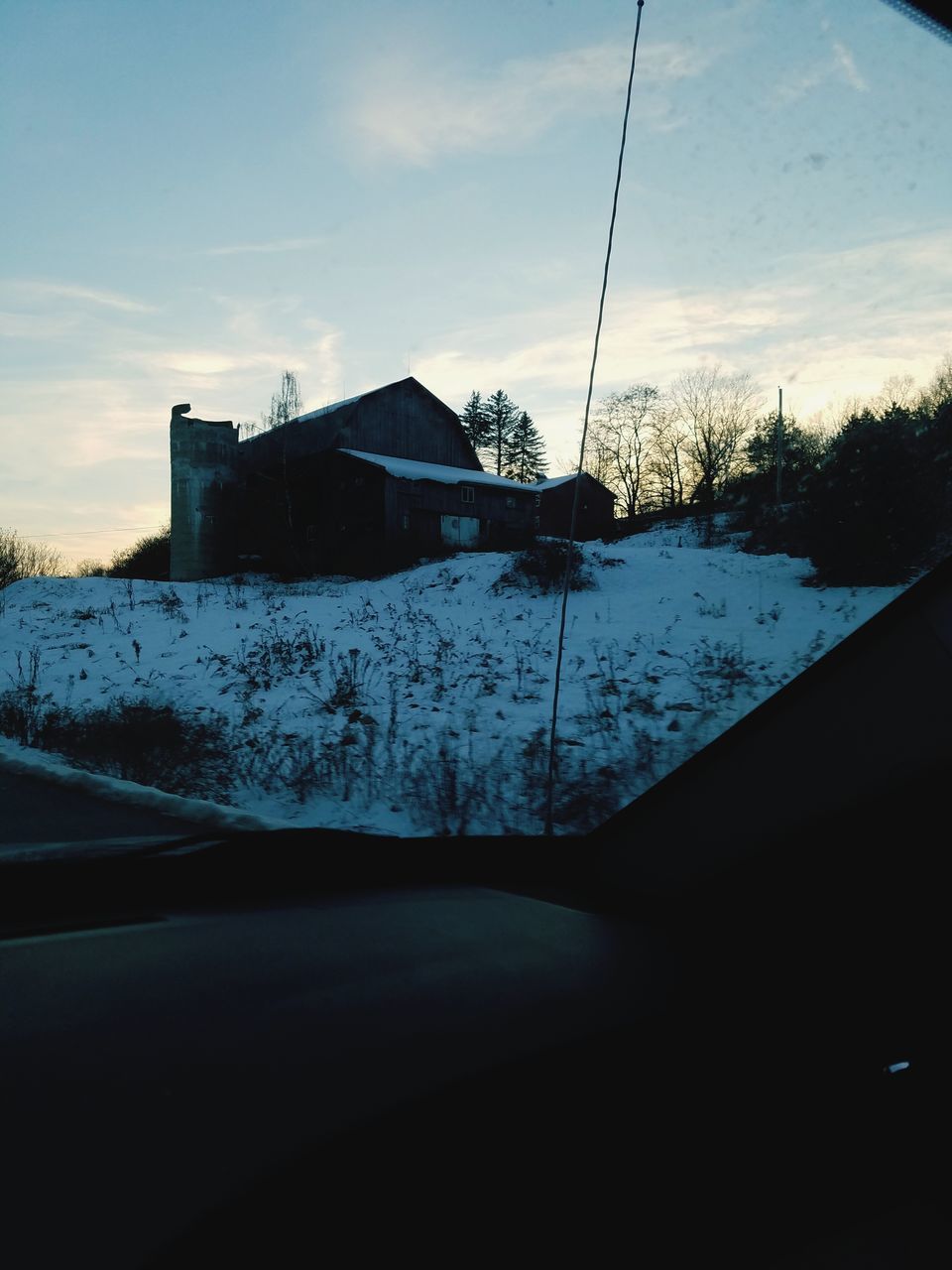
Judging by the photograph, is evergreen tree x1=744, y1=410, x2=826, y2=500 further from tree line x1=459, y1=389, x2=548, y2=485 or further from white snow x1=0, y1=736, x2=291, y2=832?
tree line x1=459, y1=389, x2=548, y2=485

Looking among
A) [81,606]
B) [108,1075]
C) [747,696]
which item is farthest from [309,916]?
[81,606]

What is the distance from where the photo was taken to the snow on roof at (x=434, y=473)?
28.8 meters

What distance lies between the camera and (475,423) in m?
34.2

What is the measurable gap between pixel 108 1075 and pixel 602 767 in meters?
2.92

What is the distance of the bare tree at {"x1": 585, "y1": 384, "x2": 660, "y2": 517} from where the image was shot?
8.70ft

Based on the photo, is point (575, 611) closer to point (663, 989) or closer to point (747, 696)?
point (747, 696)

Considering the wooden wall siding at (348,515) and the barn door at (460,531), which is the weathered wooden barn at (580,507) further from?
the barn door at (460,531)

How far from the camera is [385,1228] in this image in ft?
3.58

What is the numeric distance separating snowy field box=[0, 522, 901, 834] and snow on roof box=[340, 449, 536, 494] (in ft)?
61.6

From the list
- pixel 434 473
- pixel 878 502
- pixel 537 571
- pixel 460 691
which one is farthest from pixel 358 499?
pixel 878 502

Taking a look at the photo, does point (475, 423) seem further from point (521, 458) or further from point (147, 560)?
point (147, 560)

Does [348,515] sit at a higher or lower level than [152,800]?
higher

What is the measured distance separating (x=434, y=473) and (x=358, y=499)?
3.63 metres

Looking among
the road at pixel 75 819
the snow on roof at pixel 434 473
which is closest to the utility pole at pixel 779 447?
the road at pixel 75 819
